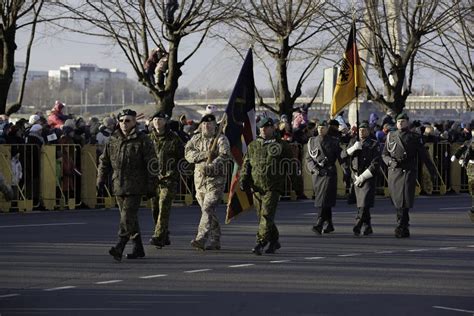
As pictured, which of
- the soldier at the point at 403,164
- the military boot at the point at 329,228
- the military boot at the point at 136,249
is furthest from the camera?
the military boot at the point at 329,228

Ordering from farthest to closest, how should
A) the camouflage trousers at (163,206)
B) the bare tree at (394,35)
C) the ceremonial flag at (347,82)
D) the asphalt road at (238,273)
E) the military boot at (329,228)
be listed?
the bare tree at (394,35) → the ceremonial flag at (347,82) → the military boot at (329,228) → the camouflage trousers at (163,206) → the asphalt road at (238,273)

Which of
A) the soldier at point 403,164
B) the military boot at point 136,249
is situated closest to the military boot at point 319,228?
the soldier at point 403,164

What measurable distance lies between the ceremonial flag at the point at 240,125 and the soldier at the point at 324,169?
2.35 metres

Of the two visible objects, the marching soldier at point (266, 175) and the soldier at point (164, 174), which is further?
the soldier at point (164, 174)

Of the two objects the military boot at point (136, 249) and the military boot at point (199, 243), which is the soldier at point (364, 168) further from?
the military boot at point (136, 249)

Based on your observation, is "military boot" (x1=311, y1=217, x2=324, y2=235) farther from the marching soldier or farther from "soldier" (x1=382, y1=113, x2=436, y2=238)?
the marching soldier

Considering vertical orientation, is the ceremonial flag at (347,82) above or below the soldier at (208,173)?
above

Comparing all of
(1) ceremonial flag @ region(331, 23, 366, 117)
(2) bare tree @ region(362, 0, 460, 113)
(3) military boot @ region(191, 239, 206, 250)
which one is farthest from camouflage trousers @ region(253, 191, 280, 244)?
(2) bare tree @ region(362, 0, 460, 113)

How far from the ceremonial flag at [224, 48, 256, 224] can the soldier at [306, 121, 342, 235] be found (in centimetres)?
235

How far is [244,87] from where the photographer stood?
52.6 ft

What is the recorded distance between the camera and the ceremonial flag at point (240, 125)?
15898mm

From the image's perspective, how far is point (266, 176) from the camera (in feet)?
49.9

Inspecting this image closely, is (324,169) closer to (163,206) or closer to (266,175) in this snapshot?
(266,175)

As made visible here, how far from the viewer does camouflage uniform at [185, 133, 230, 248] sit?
50.8ft
